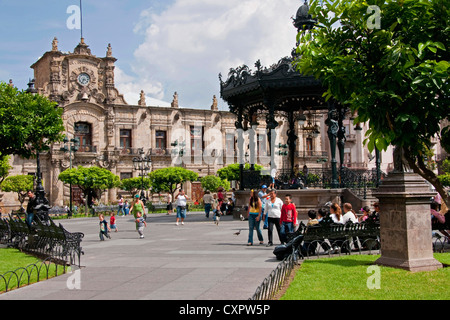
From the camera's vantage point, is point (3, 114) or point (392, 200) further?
point (3, 114)

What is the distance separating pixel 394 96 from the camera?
663 cm

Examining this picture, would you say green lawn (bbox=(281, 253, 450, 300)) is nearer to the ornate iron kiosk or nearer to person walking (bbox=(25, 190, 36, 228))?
person walking (bbox=(25, 190, 36, 228))

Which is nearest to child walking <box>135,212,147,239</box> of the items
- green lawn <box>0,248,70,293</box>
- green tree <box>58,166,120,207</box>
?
green lawn <box>0,248,70,293</box>

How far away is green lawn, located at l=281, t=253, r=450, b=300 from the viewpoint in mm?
6125

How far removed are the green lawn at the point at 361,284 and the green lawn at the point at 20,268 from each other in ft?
12.7

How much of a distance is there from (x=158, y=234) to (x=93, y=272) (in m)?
7.65

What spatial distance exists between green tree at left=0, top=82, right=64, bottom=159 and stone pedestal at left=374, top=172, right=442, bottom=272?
11545 millimetres

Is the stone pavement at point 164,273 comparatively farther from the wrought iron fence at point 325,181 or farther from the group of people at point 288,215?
the wrought iron fence at point 325,181

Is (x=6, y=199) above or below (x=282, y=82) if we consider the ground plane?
below

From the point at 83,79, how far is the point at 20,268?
38.8m

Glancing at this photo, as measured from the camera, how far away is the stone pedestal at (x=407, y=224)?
7.67 metres
